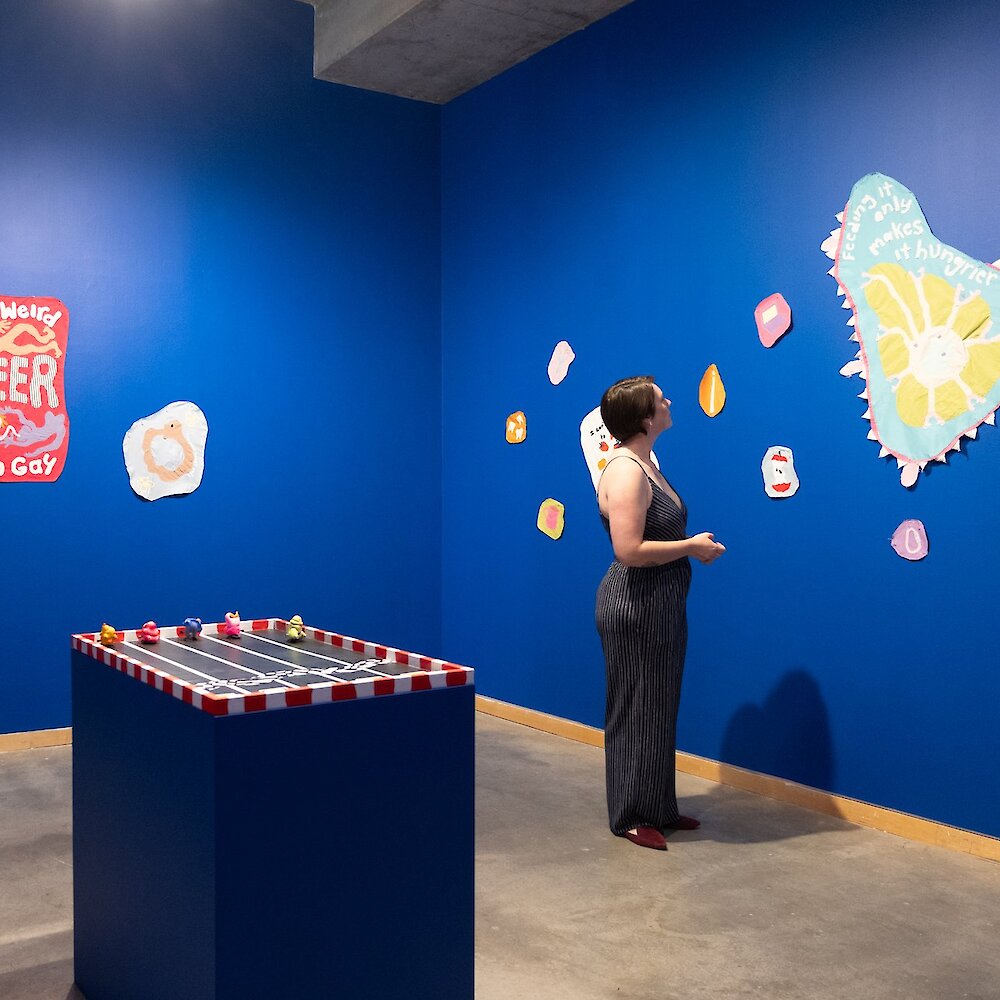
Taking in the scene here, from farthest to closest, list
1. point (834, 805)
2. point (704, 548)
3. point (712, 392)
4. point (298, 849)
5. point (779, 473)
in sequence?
point (712, 392) < point (779, 473) < point (834, 805) < point (704, 548) < point (298, 849)

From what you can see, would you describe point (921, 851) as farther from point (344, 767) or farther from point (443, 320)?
point (443, 320)

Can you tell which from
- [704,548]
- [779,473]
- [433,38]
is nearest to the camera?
[704,548]

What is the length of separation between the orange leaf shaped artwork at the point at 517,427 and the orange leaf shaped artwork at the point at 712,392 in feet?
3.67

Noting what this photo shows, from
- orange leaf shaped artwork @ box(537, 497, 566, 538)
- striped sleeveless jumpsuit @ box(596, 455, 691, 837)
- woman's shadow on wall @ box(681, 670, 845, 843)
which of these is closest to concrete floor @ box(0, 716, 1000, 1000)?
woman's shadow on wall @ box(681, 670, 845, 843)

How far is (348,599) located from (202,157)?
2.14m

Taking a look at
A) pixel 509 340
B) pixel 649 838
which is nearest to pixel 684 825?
pixel 649 838

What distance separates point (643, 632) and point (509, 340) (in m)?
2.22

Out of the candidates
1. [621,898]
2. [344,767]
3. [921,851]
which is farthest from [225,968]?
[921,851]

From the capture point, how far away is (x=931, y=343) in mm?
3344

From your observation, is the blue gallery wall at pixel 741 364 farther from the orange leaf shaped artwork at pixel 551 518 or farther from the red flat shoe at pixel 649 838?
the red flat shoe at pixel 649 838

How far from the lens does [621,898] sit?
2924 mm

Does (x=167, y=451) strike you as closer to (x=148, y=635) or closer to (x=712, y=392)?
(x=712, y=392)

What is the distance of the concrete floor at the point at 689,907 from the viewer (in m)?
2.45

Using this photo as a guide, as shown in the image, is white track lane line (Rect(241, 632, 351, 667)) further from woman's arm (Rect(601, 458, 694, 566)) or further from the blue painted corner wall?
the blue painted corner wall
